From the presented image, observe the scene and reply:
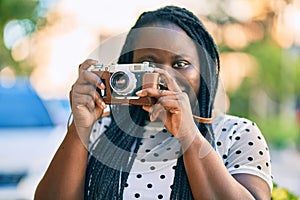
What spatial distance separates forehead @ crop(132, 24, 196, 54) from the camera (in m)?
1.45

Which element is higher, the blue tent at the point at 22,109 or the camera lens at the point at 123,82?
the camera lens at the point at 123,82

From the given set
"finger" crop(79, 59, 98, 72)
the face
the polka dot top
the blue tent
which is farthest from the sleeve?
the blue tent

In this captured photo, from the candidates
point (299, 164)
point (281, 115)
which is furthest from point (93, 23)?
point (281, 115)

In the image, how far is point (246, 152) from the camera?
4.65ft

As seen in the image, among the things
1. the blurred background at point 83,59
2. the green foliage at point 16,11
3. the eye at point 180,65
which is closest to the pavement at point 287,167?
the blurred background at point 83,59

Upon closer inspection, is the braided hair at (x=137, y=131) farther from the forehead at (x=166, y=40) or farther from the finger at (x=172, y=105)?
the finger at (x=172, y=105)

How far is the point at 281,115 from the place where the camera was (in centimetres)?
1376

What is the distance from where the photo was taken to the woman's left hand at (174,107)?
1337 mm

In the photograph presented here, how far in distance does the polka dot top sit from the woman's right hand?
8 cm

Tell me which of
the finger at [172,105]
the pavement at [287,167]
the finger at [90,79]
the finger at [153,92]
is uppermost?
the finger at [90,79]

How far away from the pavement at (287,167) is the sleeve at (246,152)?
460 centimetres

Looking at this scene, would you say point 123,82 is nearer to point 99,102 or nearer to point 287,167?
point 99,102

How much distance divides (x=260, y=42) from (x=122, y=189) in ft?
35.3

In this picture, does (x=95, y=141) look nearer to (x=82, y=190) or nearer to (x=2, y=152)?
(x=82, y=190)
